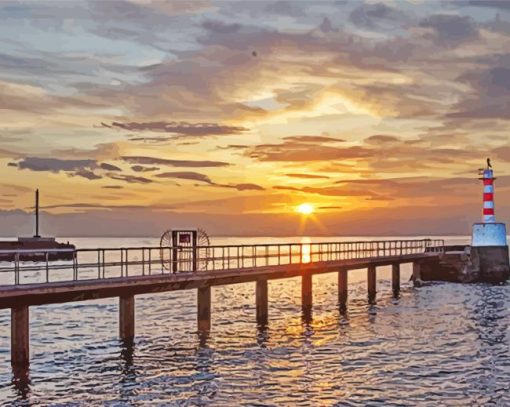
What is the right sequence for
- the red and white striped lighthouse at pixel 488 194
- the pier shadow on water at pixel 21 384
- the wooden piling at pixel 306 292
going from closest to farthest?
1. the pier shadow on water at pixel 21 384
2. the wooden piling at pixel 306 292
3. the red and white striped lighthouse at pixel 488 194

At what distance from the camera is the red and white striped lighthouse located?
63.7 m

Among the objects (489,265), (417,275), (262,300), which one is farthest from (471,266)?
(262,300)

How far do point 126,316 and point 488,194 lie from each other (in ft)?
137

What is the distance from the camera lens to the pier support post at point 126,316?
104 feet

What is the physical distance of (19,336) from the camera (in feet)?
86.4

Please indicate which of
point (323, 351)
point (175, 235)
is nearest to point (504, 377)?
point (323, 351)

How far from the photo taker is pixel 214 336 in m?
35.5

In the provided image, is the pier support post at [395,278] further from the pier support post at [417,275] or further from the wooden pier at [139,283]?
the wooden pier at [139,283]

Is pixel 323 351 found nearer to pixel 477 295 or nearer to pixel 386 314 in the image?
pixel 386 314

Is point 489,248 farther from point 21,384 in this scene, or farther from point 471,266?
point 21,384

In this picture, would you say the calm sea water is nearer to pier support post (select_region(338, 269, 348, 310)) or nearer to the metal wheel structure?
pier support post (select_region(338, 269, 348, 310))

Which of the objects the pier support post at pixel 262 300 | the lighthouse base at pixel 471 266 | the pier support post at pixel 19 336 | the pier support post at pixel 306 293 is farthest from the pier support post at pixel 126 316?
the lighthouse base at pixel 471 266

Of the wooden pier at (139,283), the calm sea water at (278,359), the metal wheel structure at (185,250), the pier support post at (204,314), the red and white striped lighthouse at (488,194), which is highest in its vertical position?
the red and white striped lighthouse at (488,194)

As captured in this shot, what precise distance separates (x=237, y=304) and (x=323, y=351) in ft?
81.0
